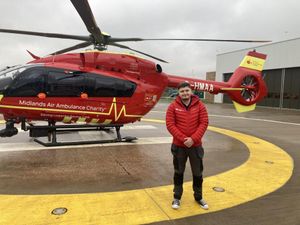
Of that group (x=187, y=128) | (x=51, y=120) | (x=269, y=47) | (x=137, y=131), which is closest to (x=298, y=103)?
(x=269, y=47)

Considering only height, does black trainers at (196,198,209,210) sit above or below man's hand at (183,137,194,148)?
below

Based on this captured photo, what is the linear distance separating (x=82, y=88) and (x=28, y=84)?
5.05ft

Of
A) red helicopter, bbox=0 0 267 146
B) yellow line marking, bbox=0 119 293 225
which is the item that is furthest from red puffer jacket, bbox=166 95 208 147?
red helicopter, bbox=0 0 267 146

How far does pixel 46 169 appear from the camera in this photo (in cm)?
661

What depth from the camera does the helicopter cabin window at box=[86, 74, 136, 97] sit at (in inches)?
364

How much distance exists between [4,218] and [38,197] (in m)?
0.81

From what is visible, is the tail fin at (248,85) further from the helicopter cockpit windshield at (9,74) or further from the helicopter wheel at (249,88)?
the helicopter cockpit windshield at (9,74)

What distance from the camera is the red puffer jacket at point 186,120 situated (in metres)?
4.36

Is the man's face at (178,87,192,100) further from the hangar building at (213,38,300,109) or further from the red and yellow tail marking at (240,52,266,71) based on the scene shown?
the hangar building at (213,38,300,109)

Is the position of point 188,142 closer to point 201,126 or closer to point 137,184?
point 201,126

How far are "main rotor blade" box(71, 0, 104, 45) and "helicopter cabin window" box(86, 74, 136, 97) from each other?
4.07 ft

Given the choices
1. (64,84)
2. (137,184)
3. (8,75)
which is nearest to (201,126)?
(137,184)

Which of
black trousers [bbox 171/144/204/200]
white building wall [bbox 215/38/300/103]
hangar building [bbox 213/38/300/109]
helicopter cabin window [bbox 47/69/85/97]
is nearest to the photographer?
black trousers [bbox 171/144/204/200]

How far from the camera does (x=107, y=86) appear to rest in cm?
941
